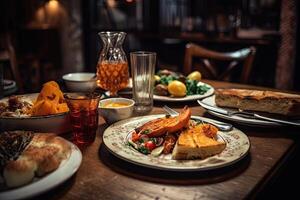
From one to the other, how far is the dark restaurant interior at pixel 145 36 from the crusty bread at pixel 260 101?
1.07 meters

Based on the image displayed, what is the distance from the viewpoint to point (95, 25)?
5406mm

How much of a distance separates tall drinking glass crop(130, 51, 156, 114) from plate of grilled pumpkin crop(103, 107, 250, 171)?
241 millimetres

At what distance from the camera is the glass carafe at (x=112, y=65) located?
136 cm

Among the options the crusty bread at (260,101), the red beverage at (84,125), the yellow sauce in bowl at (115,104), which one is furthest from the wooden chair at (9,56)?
the crusty bread at (260,101)

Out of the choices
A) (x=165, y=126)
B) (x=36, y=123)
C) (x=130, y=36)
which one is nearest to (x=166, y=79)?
(x=165, y=126)

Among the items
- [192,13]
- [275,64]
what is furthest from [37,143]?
[192,13]

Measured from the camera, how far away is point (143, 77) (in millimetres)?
1252

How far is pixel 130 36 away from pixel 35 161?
4647 millimetres

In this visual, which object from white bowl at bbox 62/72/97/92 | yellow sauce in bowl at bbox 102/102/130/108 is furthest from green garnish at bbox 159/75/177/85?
yellow sauce in bowl at bbox 102/102/130/108

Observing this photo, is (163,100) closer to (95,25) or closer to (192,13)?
(95,25)

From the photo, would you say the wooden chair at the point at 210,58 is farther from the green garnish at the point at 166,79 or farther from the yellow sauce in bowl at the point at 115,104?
the yellow sauce in bowl at the point at 115,104

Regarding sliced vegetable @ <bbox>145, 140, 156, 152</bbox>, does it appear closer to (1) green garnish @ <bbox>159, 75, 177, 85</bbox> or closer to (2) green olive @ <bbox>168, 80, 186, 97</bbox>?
(2) green olive @ <bbox>168, 80, 186, 97</bbox>

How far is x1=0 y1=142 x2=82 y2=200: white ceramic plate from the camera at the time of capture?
615 mm

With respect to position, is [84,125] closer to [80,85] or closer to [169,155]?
[169,155]
